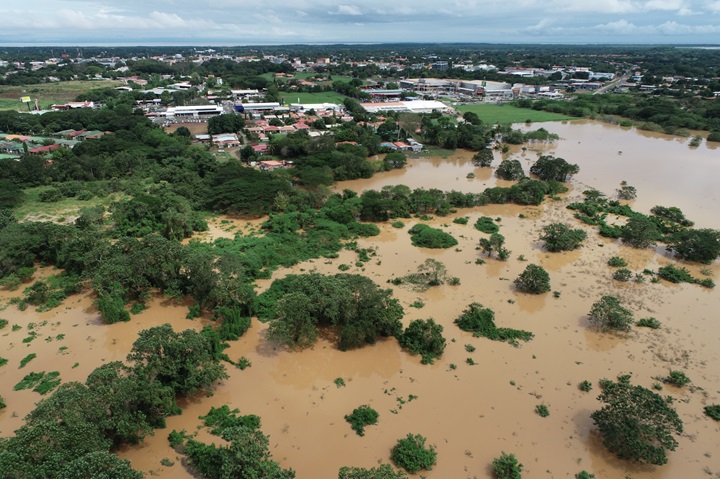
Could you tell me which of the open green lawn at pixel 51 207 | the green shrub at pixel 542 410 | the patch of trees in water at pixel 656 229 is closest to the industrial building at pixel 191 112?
the open green lawn at pixel 51 207

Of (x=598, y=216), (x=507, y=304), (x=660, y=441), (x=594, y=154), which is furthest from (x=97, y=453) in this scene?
(x=594, y=154)

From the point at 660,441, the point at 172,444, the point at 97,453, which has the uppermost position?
the point at 97,453

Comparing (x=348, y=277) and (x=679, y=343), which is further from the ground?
(x=348, y=277)

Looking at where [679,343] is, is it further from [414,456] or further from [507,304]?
[414,456]

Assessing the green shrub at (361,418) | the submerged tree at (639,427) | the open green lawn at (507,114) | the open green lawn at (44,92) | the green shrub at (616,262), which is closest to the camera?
the submerged tree at (639,427)

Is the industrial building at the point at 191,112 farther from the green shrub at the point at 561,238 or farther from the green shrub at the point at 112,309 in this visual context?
the green shrub at the point at 561,238

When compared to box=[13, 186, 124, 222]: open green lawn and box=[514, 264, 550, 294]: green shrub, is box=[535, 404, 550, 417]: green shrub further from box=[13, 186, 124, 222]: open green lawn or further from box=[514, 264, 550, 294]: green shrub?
box=[13, 186, 124, 222]: open green lawn

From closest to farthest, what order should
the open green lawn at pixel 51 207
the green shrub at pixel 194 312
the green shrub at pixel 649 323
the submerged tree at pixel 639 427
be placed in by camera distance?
the submerged tree at pixel 639 427 → the green shrub at pixel 649 323 → the green shrub at pixel 194 312 → the open green lawn at pixel 51 207
